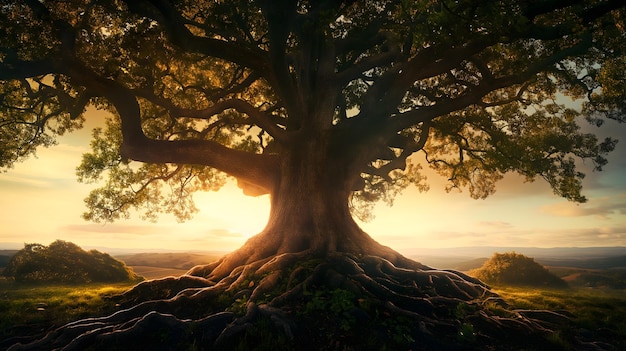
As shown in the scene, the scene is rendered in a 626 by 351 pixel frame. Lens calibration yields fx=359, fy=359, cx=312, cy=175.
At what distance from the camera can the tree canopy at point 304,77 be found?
1136cm

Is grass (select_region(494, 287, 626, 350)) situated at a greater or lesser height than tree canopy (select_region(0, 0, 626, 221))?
lesser

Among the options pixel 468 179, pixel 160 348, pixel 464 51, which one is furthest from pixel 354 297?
pixel 468 179

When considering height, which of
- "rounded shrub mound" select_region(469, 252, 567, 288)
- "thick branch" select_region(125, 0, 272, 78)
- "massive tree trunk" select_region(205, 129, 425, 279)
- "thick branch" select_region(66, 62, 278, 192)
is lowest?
"rounded shrub mound" select_region(469, 252, 567, 288)

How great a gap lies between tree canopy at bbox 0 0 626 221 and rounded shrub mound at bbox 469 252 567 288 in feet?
18.8

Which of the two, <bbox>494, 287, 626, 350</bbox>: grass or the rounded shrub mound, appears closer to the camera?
<bbox>494, 287, 626, 350</bbox>: grass

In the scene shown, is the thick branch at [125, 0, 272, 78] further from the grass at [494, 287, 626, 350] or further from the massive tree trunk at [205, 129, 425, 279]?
the grass at [494, 287, 626, 350]

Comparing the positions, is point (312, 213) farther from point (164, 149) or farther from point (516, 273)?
point (516, 273)

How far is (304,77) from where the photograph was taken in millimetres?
14469

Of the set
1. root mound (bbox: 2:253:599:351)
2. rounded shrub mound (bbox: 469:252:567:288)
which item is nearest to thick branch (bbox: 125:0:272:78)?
root mound (bbox: 2:253:599:351)

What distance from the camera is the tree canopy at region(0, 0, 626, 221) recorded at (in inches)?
447

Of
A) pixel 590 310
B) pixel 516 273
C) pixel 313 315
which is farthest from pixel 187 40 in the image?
pixel 516 273

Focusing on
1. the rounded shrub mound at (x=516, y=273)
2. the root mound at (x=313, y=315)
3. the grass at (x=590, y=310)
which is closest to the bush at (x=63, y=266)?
the root mound at (x=313, y=315)

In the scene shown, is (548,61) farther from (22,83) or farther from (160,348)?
(22,83)

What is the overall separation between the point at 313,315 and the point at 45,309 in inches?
331
